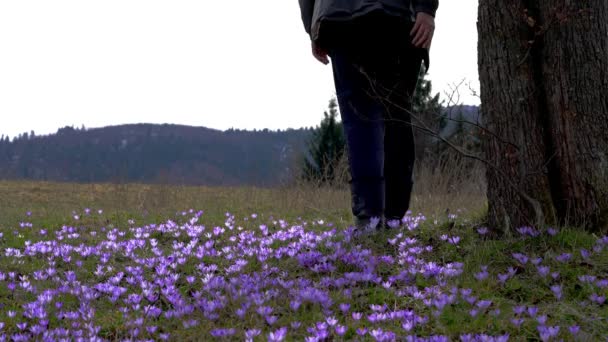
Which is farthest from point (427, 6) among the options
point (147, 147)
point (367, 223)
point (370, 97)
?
point (147, 147)

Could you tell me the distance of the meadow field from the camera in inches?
107

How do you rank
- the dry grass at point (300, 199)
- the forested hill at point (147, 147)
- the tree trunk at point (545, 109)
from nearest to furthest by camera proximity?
1. the tree trunk at point (545, 109)
2. the dry grass at point (300, 199)
3. the forested hill at point (147, 147)

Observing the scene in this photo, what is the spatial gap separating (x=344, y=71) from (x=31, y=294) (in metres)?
2.40

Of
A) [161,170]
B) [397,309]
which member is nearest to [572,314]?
[397,309]

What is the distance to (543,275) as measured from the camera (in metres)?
3.25

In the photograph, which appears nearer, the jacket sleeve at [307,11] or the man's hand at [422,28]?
the man's hand at [422,28]

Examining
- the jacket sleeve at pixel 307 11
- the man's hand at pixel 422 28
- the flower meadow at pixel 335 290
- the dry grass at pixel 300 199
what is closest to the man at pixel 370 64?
the man's hand at pixel 422 28

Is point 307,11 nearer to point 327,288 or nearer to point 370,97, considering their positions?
point 370,97

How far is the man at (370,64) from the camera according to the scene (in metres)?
3.84

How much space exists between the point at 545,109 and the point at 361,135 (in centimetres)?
120

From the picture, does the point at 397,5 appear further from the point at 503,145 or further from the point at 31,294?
the point at 31,294

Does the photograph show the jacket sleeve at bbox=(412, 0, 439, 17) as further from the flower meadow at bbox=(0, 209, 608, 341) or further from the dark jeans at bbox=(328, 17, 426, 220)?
the flower meadow at bbox=(0, 209, 608, 341)

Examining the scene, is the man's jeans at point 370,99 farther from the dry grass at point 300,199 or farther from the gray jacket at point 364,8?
the dry grass at point 300,199

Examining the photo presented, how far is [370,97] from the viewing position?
13.4 ft
